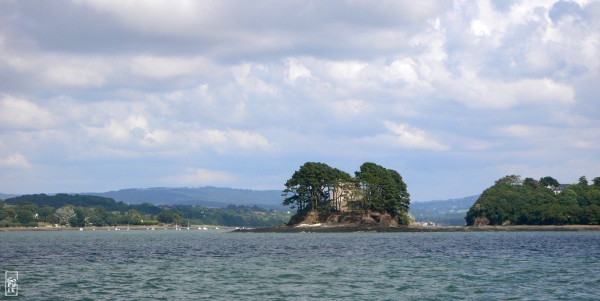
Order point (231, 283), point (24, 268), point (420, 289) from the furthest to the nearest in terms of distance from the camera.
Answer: point (24, 268), point (231, 283), point (420, 289)

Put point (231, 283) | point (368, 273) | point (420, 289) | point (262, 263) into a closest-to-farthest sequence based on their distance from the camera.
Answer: point (420, 289) < point (231, 283) < point (368, 273) < point (262, 263)

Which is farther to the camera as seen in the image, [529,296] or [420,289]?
[420,289]

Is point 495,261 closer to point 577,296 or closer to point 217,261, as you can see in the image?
point 577,296

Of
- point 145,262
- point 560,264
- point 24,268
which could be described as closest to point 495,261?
point 560,264

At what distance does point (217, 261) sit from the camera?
7612 cm

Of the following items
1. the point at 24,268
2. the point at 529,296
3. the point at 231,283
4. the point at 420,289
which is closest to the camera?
the point at 529,296

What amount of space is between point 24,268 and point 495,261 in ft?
169

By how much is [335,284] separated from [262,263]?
71.1 ft

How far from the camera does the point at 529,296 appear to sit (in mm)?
45094

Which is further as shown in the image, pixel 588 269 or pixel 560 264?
pixel 560 264

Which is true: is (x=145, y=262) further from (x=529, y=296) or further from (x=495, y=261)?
(x=529, y=296)

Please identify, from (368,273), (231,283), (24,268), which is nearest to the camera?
(231,283)

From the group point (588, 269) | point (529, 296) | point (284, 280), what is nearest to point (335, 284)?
point (284, 280)

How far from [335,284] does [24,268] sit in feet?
118
